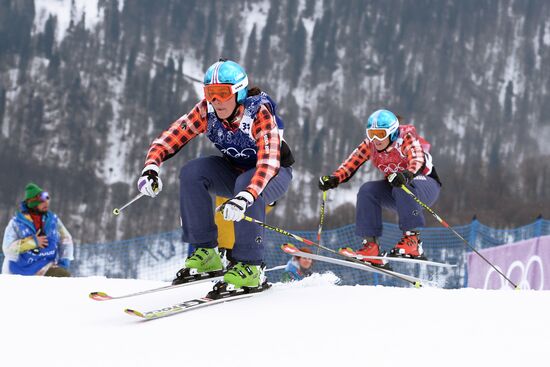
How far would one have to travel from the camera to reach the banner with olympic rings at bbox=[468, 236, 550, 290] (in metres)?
8.56

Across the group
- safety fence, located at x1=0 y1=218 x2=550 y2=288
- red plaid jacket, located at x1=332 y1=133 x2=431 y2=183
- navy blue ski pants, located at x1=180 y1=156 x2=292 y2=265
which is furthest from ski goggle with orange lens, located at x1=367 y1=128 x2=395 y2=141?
safety fence, located at x1=0 y1=218 x2=550 y2=288

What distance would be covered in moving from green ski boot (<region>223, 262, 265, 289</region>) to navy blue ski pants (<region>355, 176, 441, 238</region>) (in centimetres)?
257

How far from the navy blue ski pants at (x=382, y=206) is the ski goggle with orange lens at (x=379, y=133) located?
46 centimetres

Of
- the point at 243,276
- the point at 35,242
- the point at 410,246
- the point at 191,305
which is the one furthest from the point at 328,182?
the point at 35,242

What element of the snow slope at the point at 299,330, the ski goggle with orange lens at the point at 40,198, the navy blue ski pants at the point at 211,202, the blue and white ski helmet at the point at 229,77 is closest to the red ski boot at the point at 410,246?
the snow slope at the point at 299,330

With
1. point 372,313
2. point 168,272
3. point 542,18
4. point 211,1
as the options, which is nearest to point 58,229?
point 372,313

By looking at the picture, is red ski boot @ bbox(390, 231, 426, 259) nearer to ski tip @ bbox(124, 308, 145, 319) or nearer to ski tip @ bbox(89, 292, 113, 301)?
ski tip @ bbox(89, 292, 113, 301)

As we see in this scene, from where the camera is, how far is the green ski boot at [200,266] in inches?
184

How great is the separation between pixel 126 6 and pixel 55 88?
32.0 metres

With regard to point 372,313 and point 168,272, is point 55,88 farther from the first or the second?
point 372,313

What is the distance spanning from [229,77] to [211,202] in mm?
833

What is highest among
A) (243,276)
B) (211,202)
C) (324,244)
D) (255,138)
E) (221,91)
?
(221,91)

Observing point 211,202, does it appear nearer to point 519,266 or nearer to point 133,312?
point 133,312

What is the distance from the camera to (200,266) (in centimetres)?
474
